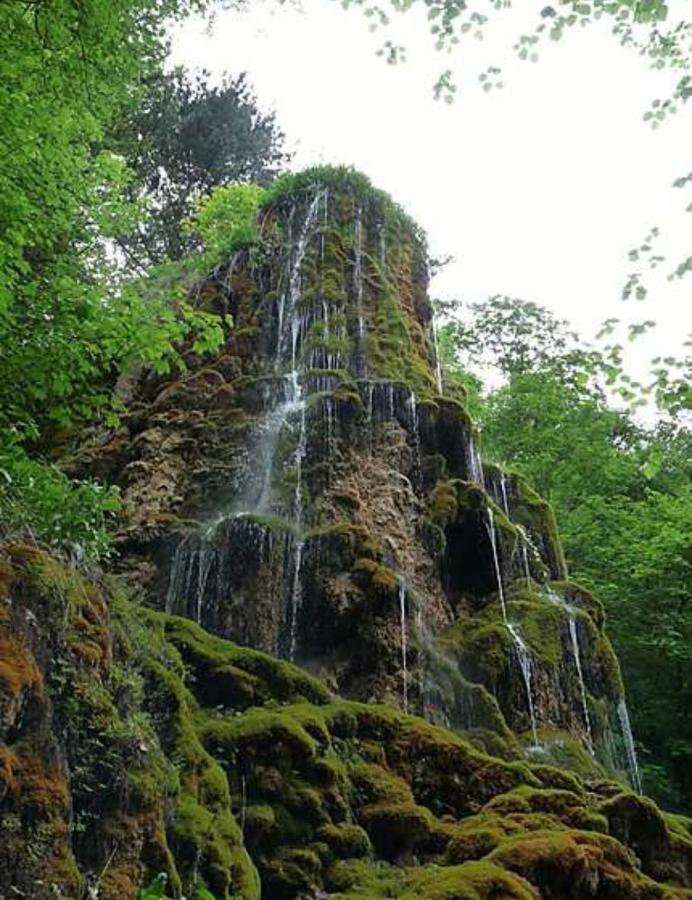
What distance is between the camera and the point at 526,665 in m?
9.67

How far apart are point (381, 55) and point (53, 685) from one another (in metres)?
5.95

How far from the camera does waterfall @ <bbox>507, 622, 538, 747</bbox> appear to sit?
941 centimetres

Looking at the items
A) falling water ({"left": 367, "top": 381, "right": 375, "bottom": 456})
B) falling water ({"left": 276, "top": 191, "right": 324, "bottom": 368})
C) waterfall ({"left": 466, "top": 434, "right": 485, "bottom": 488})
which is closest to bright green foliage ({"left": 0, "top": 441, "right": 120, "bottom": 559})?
falling water ({"left": 367, "top": 381, "right": 375, "bottom": 456})

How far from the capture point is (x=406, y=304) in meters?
14.4

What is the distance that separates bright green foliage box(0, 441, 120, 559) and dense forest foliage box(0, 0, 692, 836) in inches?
0.4

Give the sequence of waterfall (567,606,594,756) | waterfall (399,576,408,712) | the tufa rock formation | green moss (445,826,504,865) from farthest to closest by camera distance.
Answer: waterfall (567,606,594,756), waterfall (399,576,408,712), green moss (445,826,504,865), the tufa rock formation

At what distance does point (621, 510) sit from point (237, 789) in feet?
44.6

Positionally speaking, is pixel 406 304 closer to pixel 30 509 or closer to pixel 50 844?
pixel 30 509

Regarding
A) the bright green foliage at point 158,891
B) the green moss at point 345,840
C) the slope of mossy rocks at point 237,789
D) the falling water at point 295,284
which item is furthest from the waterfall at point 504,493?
the bright green foliage at point 158,891

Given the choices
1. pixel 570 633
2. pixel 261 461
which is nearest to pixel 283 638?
pixel 261 461

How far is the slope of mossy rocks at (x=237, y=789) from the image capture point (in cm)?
369

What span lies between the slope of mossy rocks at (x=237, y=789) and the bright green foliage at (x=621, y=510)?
765 cm

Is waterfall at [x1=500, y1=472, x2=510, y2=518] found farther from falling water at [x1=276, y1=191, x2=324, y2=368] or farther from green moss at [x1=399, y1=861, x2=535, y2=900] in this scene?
green moss at [x1=399, y1=861, x2=535, y2=900]

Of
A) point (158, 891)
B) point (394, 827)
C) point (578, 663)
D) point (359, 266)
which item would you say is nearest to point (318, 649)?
point (394, 827)
